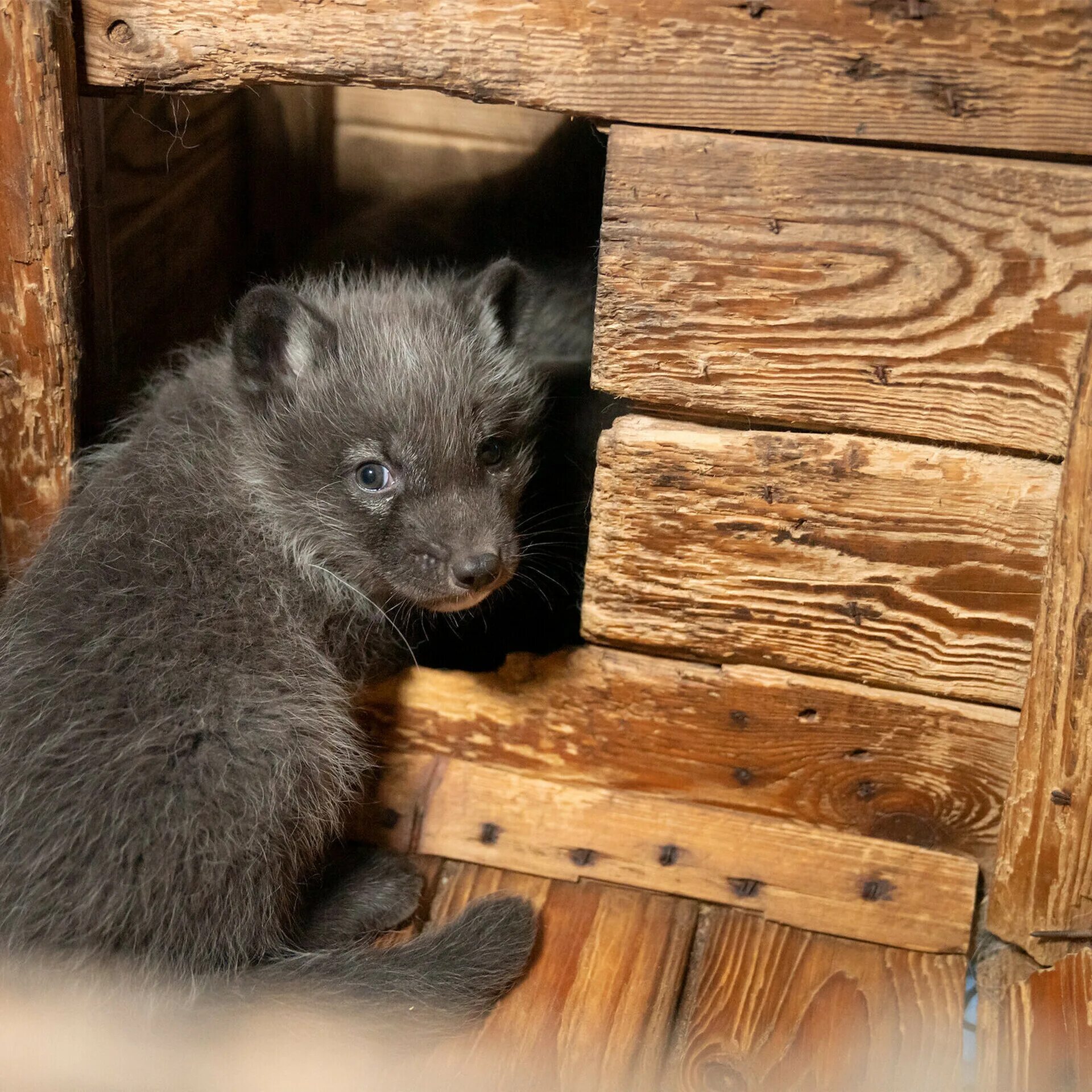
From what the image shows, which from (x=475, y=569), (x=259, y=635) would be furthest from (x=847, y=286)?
(x=259, y=635)

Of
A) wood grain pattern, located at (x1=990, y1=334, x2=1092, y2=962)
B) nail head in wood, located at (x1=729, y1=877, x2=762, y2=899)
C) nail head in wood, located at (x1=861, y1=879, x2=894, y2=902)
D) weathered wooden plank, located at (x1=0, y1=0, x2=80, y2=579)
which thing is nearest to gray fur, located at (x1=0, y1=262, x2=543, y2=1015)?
weathered wooden plank, located at (x1=0, y1=0, x2=80, y2=579)

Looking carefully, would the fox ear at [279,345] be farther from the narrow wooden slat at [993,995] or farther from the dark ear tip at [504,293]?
the narrow wooden slat at [993,995]

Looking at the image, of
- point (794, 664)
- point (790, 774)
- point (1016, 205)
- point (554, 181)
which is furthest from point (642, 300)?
point (554, 181)

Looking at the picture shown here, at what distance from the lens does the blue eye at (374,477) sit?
7.52 feet

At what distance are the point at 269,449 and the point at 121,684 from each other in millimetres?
602

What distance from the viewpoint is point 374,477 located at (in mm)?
2303

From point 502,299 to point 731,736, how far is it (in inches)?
44.5

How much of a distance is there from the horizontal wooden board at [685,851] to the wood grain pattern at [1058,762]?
113 mm

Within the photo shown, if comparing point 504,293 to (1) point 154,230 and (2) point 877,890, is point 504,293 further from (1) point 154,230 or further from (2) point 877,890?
(2) point 877,890

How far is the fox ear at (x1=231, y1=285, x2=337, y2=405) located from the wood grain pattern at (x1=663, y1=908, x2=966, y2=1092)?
1487 mm

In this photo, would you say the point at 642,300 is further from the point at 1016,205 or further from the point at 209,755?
the point at 209,755

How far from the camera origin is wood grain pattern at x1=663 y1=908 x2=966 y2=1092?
81.8 inches

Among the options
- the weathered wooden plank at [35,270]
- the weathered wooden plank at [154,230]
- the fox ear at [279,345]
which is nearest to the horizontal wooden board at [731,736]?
the fox ear at [279,345]

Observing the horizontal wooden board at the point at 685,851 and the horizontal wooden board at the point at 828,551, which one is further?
the horizontal wooden board at the point at 685,851
